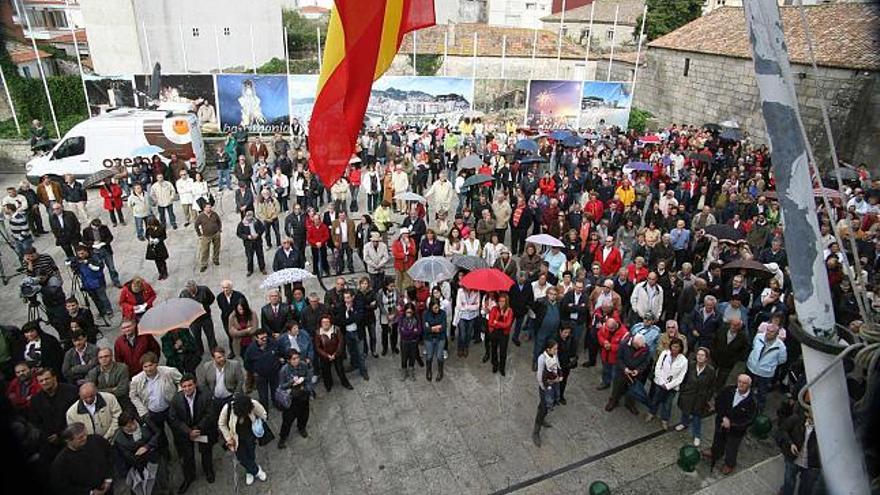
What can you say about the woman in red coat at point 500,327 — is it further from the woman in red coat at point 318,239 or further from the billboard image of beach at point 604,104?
the billboard image of beach at point 604,104

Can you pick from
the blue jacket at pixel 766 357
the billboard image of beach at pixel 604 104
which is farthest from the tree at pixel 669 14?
the blue jacket at pixel 766 357

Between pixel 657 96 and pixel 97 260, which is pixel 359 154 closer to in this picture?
pixel 97 260

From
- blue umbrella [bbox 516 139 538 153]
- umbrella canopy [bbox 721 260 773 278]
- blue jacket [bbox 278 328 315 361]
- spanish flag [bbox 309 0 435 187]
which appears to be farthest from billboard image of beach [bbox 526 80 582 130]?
spanish flag [bbox 309 0 435 187]

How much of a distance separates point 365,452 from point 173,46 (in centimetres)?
3145

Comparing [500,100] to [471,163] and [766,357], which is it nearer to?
[471,163]

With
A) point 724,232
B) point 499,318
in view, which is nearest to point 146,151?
point 499,318

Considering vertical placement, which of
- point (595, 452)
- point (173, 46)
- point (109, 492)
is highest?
point (173, 46)

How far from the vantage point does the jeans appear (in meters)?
8.31

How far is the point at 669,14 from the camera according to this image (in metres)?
41.9

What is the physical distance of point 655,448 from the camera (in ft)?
23.9

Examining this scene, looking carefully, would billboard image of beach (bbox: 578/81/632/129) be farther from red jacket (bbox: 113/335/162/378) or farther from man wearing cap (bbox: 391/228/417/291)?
red jacket (bbox: 113/335/162/378)

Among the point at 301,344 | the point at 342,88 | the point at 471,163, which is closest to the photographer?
the point at 342,88

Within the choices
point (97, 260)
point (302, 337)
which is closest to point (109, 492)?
point (302, 337)

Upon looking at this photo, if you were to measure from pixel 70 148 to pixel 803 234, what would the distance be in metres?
19.5
